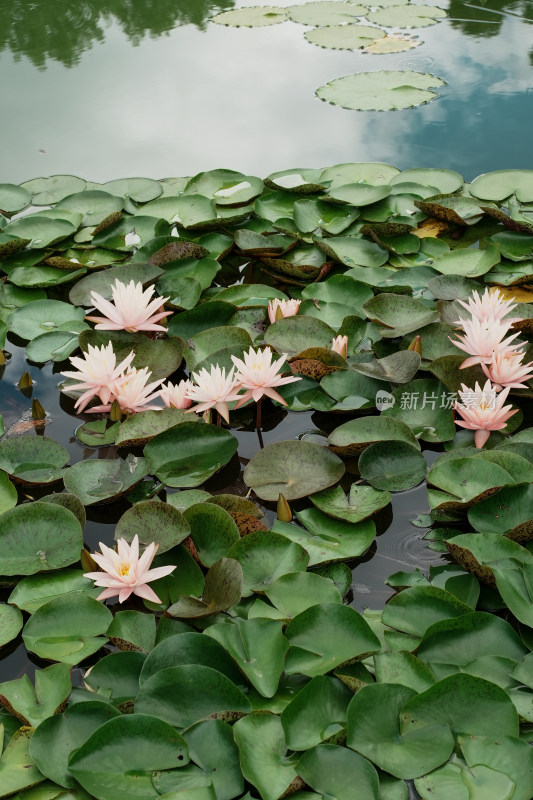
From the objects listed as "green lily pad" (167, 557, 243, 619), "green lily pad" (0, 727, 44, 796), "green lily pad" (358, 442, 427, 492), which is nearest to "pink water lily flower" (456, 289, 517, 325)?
"green lily pad" (358, 442, 427, 492)

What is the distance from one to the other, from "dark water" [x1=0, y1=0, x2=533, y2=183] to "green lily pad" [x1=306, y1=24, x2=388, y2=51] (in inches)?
4.0

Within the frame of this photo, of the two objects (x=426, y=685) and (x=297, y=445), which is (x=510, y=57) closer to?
(x=297, y=445)

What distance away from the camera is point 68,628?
1.57 m

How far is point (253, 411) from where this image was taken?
2191 millimetres

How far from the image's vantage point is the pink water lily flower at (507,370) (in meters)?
1.99

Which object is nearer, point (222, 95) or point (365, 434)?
point (365, 434)

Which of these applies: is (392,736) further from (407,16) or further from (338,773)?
(407,16)

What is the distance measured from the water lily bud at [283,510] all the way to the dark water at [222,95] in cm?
212

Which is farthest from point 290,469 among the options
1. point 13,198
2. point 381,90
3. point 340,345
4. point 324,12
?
point 324,12

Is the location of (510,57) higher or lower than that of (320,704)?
higher

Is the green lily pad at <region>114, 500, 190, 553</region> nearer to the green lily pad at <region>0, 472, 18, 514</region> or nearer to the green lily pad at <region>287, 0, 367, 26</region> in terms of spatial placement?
the green lily pad at <region>0, 472, 18, 514</region>

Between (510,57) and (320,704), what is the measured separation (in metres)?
4.03

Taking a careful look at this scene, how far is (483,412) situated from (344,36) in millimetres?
3652

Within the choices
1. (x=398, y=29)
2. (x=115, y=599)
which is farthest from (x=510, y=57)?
(x=115, y=599)
